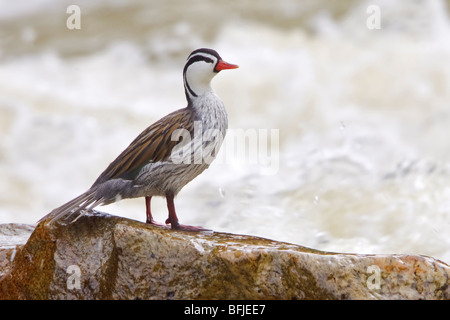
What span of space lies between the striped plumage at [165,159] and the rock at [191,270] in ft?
0.93

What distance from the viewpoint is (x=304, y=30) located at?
60.5ft

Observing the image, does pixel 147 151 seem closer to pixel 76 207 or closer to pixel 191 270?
pixel 76 207

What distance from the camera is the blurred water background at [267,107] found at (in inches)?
412

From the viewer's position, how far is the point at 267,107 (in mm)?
14781

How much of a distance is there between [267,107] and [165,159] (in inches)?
364

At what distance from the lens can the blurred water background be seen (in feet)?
34.3

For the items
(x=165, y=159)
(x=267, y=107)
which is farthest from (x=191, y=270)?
(x=267, y=107)

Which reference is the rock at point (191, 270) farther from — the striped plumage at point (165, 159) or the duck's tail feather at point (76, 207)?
the striped plumage at point (165, 159)

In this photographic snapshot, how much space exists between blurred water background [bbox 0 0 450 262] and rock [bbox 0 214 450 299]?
3.97m

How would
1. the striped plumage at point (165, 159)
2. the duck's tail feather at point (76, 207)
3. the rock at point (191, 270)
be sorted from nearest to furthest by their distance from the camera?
the rock at point (191, 270) < the duck's tail feather at point (76, 207) < the striped plumage at point (165, 159)

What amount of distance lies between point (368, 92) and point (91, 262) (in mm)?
10628

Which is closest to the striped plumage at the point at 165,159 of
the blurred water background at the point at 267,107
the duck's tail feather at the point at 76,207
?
the duck's tail feather at the point at 76,207
